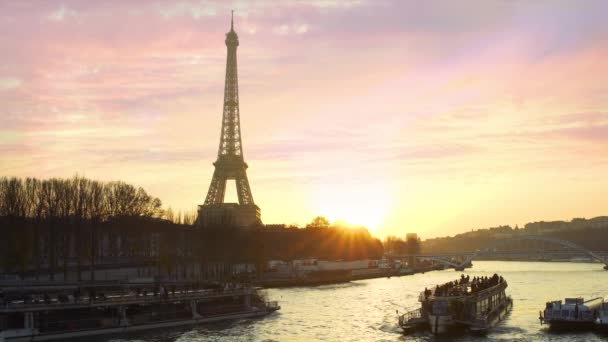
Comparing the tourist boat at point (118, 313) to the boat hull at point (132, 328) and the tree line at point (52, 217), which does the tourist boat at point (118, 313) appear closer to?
the boat hull at point (132, 328)

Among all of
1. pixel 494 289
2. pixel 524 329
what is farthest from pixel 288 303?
pixel 524 329

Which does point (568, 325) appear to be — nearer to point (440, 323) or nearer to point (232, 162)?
point (440, 323)

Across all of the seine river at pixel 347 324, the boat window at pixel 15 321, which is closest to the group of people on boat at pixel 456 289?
the seine river at pixel 347 324

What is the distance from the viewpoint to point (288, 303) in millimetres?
50594

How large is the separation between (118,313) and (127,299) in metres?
0.83

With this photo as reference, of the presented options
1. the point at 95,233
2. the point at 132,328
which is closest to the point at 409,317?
the point at 132,328

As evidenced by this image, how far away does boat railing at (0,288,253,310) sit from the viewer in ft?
107

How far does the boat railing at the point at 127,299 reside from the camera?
107 feet

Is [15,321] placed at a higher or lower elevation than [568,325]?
higher

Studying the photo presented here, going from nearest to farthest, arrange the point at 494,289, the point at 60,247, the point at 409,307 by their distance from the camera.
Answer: the point at 494,289
the point at 409,307
the point at 60,247

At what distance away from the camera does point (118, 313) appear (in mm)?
35969

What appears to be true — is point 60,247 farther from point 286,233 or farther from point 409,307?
point 286,233

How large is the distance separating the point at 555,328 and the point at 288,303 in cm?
2009

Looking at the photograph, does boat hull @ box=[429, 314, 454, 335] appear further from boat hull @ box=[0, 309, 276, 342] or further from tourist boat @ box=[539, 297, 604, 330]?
boat hull @ box=[0, 309, 276, 342]
